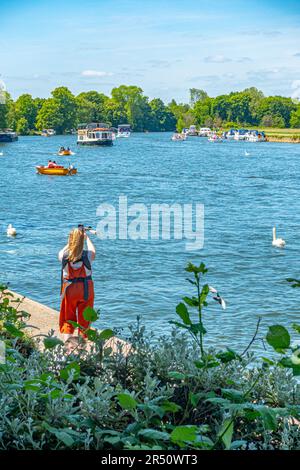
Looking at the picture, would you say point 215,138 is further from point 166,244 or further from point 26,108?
point 166,244

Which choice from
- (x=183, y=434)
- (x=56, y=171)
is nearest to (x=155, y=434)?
(x=183, y=434)

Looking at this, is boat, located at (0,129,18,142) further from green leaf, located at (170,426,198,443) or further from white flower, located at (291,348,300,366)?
green leaf, located at (170,426,198,443)

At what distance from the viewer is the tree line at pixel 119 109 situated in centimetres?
5265

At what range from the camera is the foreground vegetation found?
4.89 feet

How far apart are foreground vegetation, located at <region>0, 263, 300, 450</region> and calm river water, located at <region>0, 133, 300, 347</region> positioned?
5.41m

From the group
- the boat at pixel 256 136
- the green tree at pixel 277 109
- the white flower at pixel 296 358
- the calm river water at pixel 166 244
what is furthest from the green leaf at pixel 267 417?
the boat at pixel 256 136

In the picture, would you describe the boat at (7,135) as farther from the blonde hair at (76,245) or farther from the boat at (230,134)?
the blonde hair at (76,245)

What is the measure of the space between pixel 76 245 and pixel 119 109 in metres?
57.8

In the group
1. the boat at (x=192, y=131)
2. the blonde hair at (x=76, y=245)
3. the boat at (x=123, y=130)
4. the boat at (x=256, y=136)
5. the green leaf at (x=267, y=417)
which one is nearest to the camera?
the green leaf at (x=267, y=417)

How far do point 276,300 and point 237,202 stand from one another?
15283 mm

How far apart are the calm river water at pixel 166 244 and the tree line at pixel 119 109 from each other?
10.7 meters

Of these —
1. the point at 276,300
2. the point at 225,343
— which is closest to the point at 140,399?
the point at 225,343

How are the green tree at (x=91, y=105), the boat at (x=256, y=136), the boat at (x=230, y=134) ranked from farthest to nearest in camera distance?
the boat at (x=230, y=134) < the boat at (x=256, y=136) < the green tree at (x=91, y=105)

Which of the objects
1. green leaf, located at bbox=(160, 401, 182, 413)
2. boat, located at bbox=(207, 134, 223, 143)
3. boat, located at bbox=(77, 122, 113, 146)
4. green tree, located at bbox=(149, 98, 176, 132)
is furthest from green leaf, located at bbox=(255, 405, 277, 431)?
boat, located at bbox=(207, 134, 223, 143)
